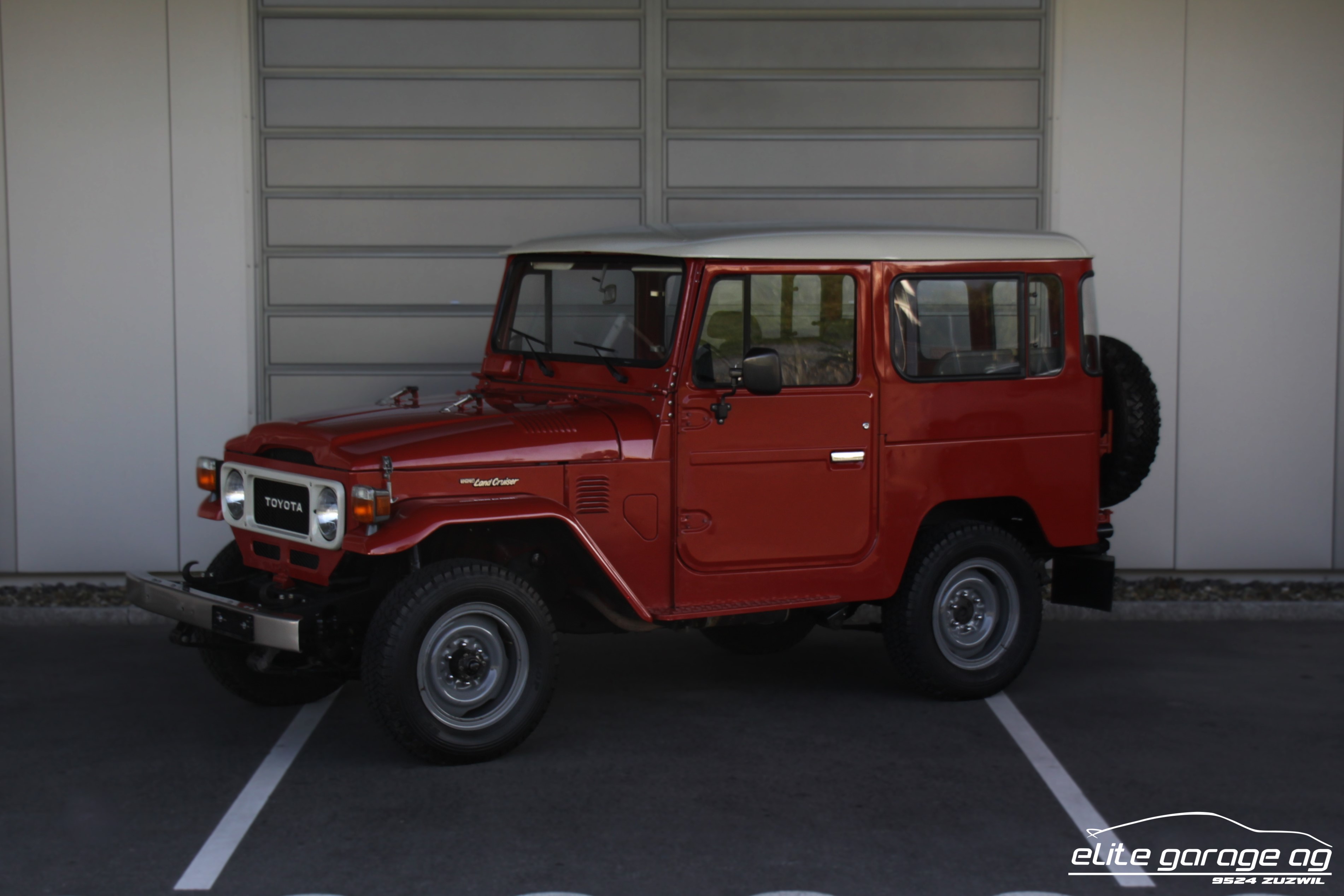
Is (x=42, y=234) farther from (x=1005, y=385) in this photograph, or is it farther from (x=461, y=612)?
(x=1005, y=385)

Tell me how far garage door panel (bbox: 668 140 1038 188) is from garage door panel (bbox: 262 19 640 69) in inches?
29.4

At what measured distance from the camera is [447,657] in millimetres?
5438

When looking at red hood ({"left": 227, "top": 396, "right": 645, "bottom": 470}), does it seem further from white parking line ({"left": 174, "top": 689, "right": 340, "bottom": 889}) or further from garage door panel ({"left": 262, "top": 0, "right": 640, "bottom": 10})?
garage door panel ({"left": 262, "top": 0, "right": 640, "bottom": 10})

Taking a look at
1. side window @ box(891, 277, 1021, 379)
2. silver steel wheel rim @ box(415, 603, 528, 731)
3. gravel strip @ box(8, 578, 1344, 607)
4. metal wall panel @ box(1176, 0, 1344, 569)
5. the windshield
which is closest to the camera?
silver steel wheel rim @ box(415, 603, 528, 731)

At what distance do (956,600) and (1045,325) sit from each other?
1.34 m

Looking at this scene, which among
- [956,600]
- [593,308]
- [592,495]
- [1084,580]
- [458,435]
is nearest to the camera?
[458,435]

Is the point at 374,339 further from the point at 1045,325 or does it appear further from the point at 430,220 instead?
the point at 1045,325

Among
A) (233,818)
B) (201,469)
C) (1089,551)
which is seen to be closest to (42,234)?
(201,469)

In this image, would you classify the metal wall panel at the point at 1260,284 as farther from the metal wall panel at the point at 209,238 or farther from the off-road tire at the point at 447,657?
the metal wall panel at the point at 209,238

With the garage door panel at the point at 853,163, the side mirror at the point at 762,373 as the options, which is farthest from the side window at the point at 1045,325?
the garage door panel at the point at 853,163

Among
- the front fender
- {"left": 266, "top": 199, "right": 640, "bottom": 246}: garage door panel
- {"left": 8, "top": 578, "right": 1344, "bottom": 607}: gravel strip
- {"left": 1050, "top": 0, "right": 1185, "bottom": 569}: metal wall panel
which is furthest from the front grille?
{"left": 1050, "top": 0, "right": 1185, "bottom": 569}: metal wall panel

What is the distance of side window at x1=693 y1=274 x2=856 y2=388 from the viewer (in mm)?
5945

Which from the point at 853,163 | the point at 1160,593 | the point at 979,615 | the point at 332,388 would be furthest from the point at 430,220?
the point at 1160,593

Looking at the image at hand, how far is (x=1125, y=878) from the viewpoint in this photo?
4535mm
